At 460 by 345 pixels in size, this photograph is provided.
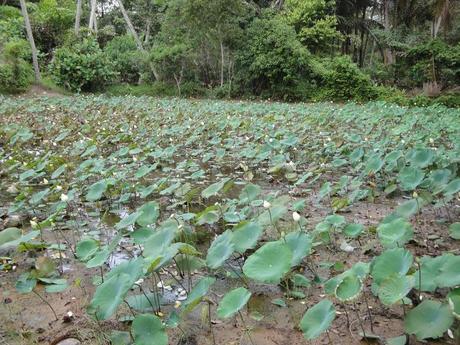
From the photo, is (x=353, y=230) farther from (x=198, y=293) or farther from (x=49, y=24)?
(x=49, y=24)

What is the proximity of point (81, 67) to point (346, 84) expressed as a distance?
30.6 feet

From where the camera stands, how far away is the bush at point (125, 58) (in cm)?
1762

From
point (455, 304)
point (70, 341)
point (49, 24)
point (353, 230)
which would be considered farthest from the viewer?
point (49, 24)

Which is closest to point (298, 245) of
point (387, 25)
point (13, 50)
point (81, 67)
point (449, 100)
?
point (449, 100)

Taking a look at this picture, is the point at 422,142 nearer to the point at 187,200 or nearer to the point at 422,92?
the point at 187,200

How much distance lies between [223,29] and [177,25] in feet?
6.11

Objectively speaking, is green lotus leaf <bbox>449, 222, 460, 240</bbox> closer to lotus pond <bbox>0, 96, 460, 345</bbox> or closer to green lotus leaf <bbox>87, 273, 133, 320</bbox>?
lotus pond <bbox>0, 96, 460, 345</bbox>

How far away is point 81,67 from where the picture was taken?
1540cm

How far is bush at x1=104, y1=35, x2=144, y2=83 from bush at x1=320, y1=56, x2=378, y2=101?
24.1 ft

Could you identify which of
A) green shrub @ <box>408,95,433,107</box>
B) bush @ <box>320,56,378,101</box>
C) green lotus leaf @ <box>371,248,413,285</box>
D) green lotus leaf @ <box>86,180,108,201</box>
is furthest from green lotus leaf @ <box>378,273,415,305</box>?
bush @ <box>320,56,378,101</box>

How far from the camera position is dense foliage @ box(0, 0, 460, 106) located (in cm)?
1441

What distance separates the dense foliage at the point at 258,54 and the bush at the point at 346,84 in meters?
0.03

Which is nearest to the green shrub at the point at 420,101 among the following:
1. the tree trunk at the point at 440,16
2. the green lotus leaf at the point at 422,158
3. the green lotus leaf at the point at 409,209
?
the tree trunk at the point at 440,16

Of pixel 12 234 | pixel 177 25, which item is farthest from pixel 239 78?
pixel 12 234
